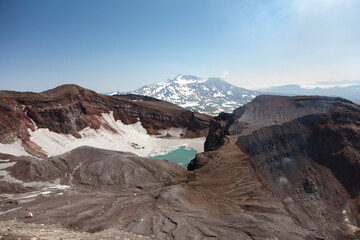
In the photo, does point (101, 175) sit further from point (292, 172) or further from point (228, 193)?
point (292, 172)

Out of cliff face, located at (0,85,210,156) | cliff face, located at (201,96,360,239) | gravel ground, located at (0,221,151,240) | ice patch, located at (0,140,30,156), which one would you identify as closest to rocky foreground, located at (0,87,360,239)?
cliff face, located at (201,96,360,239)

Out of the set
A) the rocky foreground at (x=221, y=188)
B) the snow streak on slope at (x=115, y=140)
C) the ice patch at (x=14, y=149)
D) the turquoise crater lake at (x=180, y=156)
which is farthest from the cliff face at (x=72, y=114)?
the rocky foreground at (x=221, y=188)

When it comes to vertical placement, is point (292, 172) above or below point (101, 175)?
below

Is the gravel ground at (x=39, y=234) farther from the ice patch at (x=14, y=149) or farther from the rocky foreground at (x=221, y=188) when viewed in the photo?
the ice patch at (x=14, y=149)

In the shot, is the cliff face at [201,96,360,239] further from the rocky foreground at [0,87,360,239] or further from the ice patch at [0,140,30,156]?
the ice patch at [0,140,30,156]

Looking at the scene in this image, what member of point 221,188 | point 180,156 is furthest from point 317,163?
point 180,156

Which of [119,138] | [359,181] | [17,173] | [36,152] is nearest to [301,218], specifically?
[359,181]
